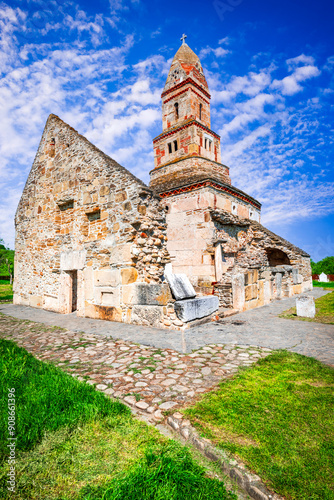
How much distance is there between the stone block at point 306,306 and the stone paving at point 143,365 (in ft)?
12.8

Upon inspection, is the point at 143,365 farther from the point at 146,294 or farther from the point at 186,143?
the point at 186,143

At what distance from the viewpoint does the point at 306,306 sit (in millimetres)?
7273

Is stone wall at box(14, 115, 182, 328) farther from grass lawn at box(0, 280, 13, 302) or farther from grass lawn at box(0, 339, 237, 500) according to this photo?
grass lawn at box(0, 280, 13, 302)

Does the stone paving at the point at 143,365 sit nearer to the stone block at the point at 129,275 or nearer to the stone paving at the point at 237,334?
the stone paving at the point at 237,334

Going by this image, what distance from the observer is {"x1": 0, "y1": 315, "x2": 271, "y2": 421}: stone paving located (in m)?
2.71

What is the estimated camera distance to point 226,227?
1169cm

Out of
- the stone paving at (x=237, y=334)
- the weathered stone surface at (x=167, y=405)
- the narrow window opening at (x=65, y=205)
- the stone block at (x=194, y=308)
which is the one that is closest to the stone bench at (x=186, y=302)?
the stone block at (x=194, y=308)

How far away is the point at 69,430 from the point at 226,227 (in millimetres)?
10634

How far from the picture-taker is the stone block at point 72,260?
813 centimetres

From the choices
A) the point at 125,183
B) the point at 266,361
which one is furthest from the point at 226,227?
the point at 266,361

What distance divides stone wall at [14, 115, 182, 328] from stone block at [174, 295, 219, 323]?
0.19 meters

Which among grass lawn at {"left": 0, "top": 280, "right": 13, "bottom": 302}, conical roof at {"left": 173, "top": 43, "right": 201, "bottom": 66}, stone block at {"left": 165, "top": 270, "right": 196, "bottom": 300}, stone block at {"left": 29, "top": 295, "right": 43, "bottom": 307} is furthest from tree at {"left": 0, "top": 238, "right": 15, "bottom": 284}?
stone block at {"left": 165, "top": 270, "right": 196, "bottom": 300}

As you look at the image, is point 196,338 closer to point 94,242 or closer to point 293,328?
point 293,328

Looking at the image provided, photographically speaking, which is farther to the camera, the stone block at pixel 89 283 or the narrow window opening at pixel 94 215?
the narrow window opening at pixel 94 215
